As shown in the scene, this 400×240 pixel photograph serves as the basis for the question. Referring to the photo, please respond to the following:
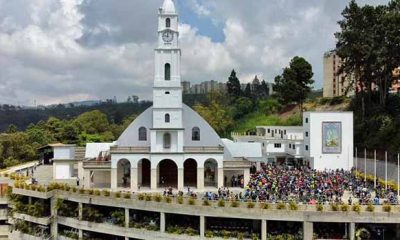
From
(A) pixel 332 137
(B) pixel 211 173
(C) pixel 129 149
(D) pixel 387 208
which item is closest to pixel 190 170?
(B) pixel 211 173

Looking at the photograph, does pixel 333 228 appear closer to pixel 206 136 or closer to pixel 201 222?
pixel 201 222

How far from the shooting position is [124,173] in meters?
56.2

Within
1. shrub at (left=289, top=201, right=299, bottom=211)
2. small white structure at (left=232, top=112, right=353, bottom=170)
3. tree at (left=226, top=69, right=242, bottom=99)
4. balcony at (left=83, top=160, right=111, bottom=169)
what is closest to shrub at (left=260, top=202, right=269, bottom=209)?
shrub at (left=289, top=201, right=299, bottom=211)

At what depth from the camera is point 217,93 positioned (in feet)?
402

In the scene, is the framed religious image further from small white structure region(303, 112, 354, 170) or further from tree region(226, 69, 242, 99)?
tree region(226, 69, 242, 99)

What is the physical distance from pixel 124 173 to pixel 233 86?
2954 inches

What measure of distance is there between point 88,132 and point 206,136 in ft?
204

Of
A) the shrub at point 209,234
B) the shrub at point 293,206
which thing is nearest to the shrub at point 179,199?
the shrub at point 209,234

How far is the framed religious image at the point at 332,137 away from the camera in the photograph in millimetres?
59531

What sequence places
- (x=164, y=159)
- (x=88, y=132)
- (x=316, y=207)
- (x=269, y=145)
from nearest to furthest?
(x=316, y=207), (x=164, y=159), (x=269, y=145), (x=88, y=132)

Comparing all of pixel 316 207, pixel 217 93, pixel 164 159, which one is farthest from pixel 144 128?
pixel 217 93

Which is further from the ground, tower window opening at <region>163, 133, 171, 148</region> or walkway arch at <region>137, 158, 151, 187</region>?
tower window opening at <region>163, 133, 171, 148</region>

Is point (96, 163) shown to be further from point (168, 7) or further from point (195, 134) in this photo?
point (168, 7)

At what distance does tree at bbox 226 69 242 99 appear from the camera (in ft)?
415
